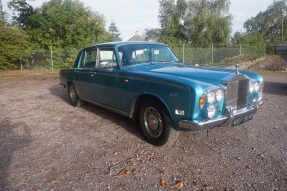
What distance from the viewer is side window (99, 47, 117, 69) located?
4639mm

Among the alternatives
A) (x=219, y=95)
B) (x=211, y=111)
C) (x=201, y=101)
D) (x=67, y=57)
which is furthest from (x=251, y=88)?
(x=67, y=57)

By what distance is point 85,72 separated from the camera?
5574mm

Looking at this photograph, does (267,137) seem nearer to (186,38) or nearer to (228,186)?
(228,186)

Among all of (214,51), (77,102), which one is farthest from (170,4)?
(77,102)

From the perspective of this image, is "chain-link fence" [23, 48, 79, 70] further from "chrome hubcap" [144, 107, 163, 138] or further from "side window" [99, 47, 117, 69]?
Result: "chrome hubcap" [144, 107, 163, 138]

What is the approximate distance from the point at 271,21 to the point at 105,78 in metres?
74.0

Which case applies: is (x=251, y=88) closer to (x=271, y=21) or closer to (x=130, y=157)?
(x=130, y=157)

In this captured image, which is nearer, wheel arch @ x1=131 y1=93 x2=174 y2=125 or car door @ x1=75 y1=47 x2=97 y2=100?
wheel arch @ x1=131 y1=93 x2=174 y2=125

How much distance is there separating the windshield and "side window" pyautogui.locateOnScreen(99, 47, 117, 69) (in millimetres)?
190

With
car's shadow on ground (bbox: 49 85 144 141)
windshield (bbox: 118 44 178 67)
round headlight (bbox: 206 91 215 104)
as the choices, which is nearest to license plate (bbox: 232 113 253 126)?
round headlight (bbox: 206 91 215 104)

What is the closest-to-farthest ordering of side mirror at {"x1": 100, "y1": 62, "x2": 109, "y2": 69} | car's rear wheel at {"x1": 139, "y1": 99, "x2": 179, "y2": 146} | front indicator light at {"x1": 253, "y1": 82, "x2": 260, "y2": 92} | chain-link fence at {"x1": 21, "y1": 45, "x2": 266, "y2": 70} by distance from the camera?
car's rear wheel at {"x1": 139, "y1": 99, "x2": 179, "y2": 146}
front indicator light at {"x1": 253, "y1": 82, "x2": 260, "y2": 92}
side mirror at {"x1": 100, "y1": 62, "x2": 109, "y2": 69}
chain-link fence at {"x1": 21, "y1": 45, "x2": 266, "y2": 70}

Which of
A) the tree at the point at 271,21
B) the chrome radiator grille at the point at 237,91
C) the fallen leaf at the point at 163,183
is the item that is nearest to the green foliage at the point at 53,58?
the chrome radiator grille at the point at 237,91

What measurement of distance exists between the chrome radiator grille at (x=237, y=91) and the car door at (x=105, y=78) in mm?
2132

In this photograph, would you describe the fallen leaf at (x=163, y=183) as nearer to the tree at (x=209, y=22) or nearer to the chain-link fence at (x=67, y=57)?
the chain-link fence at (x=67, y=57)
